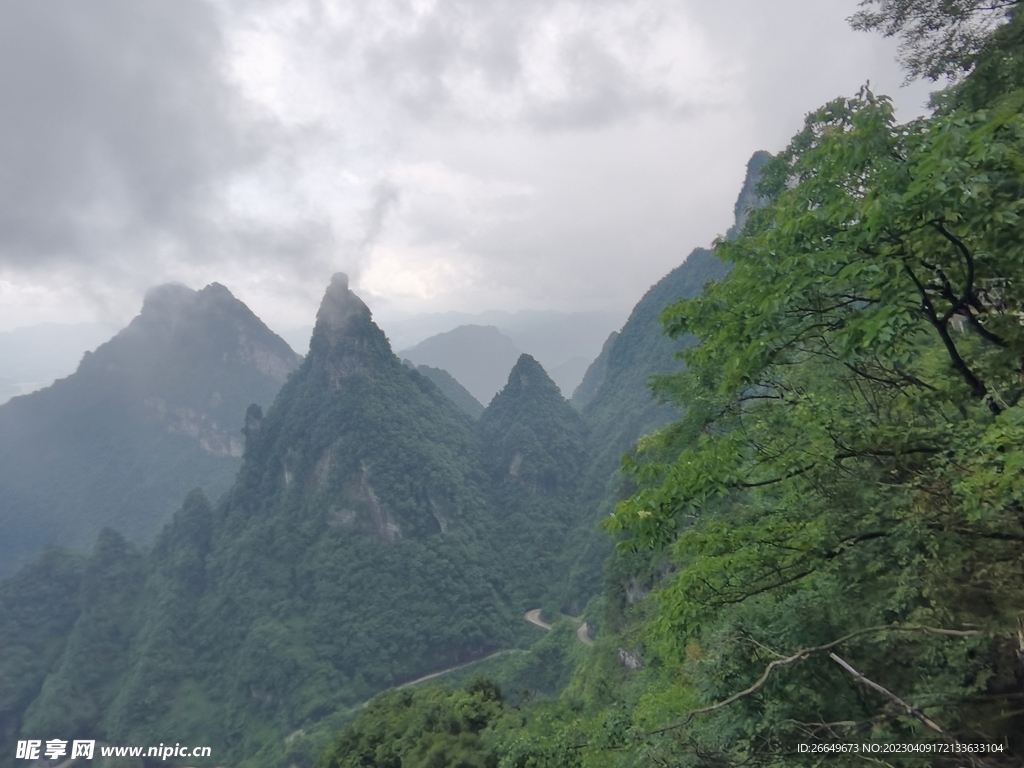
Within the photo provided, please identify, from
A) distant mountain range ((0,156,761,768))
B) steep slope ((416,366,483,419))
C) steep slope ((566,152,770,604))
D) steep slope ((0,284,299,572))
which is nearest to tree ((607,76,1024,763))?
distant mountain range ((0,156,761,768))

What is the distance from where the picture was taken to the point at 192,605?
5303cm

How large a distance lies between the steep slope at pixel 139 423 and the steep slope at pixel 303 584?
37.2m

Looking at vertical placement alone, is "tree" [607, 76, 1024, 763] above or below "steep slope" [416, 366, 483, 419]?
below

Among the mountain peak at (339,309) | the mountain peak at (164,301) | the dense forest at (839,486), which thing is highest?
the mountain peak at (164,301)

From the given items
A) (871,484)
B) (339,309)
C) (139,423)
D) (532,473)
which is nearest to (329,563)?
(532,473)

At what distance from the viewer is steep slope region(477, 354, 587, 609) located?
5675 centimetres

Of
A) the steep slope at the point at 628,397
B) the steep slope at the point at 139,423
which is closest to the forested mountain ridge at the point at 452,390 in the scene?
the steep slope at the point at 628,397

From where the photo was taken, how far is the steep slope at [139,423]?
92.8 meters

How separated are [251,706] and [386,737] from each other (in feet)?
123

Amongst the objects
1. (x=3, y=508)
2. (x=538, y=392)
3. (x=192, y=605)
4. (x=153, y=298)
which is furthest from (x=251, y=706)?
(x=153, y=298)

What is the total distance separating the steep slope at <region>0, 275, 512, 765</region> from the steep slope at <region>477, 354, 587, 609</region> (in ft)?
9.43

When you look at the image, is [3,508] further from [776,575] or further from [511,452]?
[776,575]

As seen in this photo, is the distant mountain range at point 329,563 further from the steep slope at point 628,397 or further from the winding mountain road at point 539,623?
the winding mountain road at point 539,623

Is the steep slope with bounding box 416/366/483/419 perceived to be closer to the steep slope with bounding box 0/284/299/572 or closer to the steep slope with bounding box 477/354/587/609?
the steep slope with bounding box 477/354/587/609
